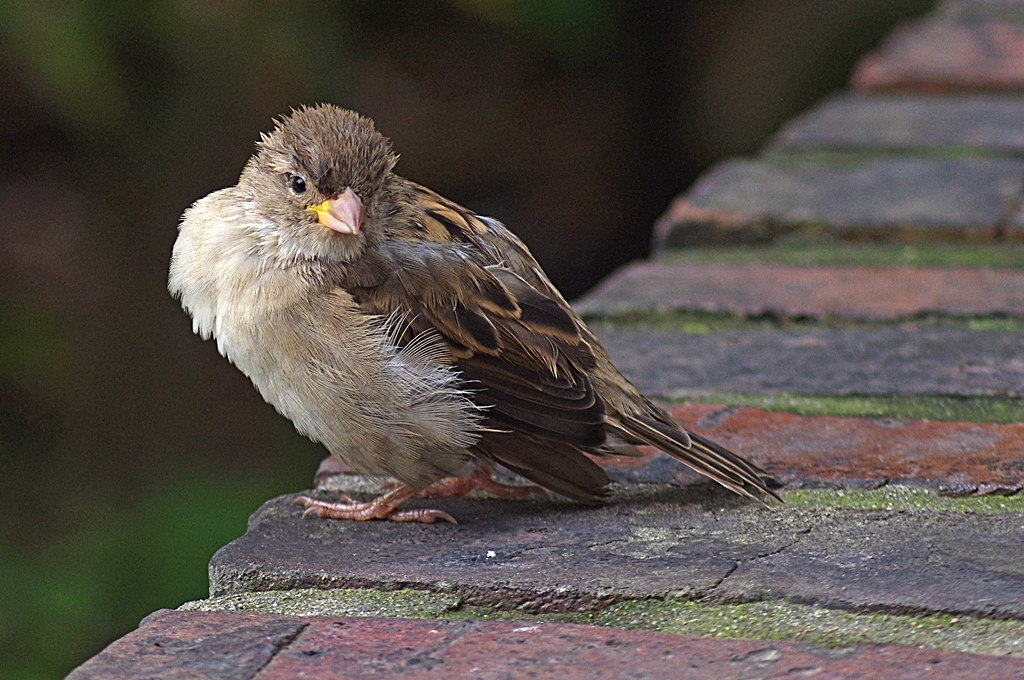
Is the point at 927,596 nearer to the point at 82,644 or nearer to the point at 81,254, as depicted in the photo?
the point at 82,644

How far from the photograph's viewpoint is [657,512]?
2.07 m

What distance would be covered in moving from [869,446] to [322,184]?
106 cm

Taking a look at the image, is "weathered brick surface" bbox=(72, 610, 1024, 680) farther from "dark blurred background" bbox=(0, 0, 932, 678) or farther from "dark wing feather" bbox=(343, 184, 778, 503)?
"dark blurred background" bbox=(0, 0, 932, 678)

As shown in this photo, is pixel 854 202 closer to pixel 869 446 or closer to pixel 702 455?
pixel 869 446

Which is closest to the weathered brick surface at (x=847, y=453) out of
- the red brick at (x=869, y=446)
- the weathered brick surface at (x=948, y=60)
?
the red brick at (x=869, y=446)

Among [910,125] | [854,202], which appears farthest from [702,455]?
[910,125]

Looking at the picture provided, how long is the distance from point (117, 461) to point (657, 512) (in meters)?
3.71

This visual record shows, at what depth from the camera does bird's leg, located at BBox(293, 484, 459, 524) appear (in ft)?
6.91

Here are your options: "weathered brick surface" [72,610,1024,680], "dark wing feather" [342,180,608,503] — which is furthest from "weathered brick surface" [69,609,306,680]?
"dark wing feather" [342,180,608,503]

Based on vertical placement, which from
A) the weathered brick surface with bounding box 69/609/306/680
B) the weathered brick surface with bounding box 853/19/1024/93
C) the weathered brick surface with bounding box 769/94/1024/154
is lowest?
the weathered brick surface with bounding box 69/609/306/680

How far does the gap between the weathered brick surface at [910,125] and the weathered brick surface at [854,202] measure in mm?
195

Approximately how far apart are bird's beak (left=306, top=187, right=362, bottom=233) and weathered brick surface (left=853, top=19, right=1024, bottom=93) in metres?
3.17

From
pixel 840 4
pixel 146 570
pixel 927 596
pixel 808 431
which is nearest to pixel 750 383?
pixel 808 431

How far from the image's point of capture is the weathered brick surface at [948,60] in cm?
489
